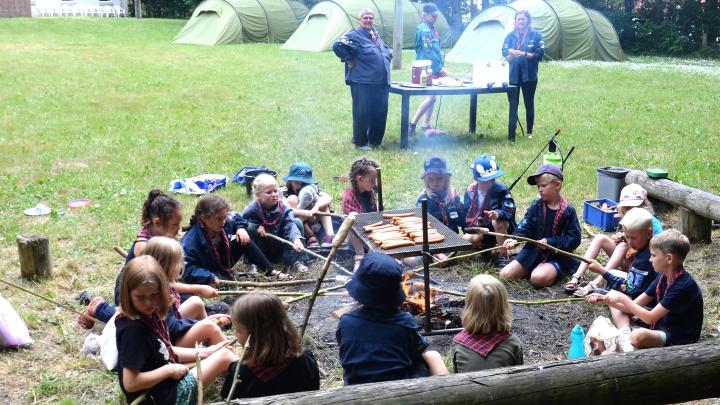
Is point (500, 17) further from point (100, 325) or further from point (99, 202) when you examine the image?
point (100, 325)

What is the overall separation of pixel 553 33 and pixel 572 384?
21.4 metres

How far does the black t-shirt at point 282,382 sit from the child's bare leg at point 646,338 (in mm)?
2011

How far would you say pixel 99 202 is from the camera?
823 cm

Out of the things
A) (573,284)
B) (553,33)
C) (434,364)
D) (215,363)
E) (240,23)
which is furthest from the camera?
(240,23)

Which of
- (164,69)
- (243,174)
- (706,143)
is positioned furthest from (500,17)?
(243,174)

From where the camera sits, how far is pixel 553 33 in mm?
23094

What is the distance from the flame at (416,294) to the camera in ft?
17.4

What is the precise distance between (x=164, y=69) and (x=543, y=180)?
50.9 feet

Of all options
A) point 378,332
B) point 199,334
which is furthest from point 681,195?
point 199,334

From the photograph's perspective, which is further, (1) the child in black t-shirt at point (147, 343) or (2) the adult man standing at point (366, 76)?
(2) the adult man standing at point (366, 76)

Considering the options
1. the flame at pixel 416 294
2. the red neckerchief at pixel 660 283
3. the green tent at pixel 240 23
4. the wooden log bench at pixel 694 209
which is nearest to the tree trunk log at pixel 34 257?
the flame at pixel 416 294

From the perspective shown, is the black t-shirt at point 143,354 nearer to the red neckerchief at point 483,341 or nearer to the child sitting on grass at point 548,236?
the red neckerchief at point 483,341

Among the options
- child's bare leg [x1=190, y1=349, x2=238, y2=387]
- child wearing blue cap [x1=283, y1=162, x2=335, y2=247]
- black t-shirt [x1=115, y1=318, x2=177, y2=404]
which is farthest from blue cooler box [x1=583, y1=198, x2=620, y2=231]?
black t-shirt [x1=115, y1=318, x2=177, y2=404]

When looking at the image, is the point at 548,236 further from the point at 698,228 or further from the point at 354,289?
the point at 354,289
